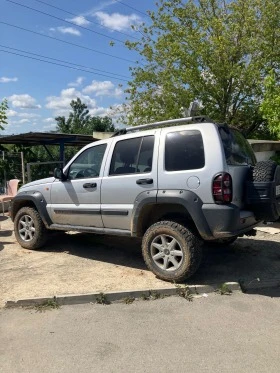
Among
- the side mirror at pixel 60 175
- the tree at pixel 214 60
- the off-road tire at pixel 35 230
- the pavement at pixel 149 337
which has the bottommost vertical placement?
the pavement at pixel 149 337

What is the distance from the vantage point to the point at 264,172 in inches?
189

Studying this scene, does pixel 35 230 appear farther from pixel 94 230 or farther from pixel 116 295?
pixel 116 295

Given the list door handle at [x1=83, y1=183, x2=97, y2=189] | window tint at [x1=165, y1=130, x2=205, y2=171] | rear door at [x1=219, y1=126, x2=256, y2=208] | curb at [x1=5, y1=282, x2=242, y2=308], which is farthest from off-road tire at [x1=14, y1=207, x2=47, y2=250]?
rear door at [x1=219, y1=126, x2=256, y2=208]

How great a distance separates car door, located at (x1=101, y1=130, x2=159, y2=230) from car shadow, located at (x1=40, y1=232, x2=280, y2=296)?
0.89 m

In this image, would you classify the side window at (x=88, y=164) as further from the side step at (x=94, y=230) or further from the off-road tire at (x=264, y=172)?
the off-road tire at (x=264, y=172)

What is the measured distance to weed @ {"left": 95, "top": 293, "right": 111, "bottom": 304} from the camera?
4527 mm

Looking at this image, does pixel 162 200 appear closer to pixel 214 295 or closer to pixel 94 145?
pixel 214 295

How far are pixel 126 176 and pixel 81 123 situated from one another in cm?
4374

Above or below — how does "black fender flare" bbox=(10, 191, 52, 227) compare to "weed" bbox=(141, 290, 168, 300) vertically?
above

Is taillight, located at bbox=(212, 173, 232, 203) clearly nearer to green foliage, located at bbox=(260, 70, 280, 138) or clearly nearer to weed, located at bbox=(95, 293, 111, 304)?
weed, located at bbox=(95, 293, 111, 304)

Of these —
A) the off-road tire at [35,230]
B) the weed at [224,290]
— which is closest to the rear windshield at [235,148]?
the weed at [224,290]

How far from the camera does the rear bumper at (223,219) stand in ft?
14.8

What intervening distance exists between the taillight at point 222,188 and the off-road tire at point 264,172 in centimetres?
49

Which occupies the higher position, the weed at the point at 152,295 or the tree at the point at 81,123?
the tree at the point at 81,123
